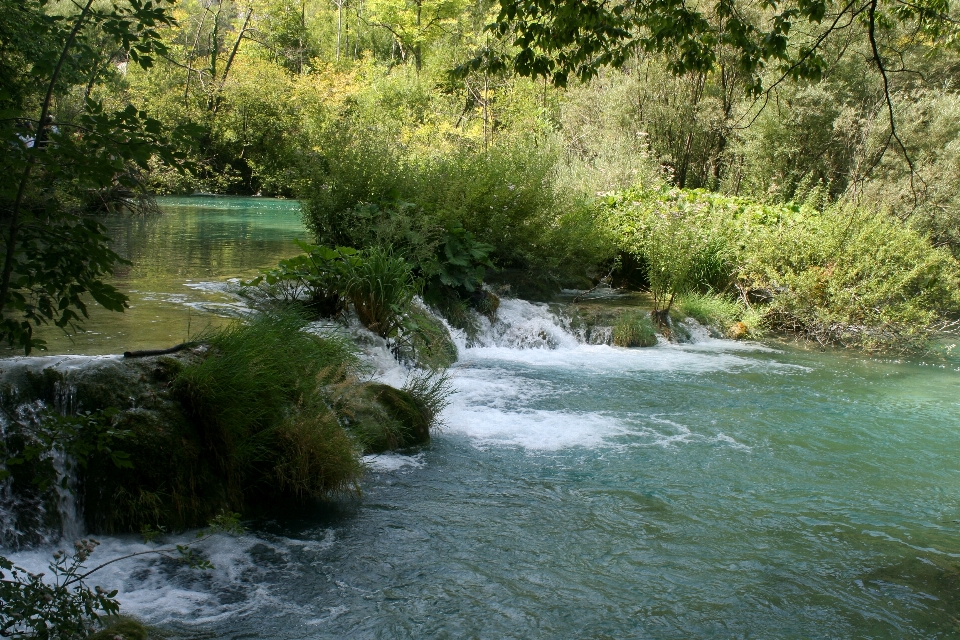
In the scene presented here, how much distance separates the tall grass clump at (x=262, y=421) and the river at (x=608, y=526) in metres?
0.29

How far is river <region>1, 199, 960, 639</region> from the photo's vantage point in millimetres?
4426

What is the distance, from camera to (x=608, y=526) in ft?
18.6

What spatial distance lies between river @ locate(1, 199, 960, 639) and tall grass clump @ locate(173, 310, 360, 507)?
290mm

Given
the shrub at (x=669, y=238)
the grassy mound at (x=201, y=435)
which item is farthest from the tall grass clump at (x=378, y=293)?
the shrub at (x=669, y=238)

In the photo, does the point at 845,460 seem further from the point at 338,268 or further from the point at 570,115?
the point at 570,115

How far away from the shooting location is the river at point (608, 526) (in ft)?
14.5

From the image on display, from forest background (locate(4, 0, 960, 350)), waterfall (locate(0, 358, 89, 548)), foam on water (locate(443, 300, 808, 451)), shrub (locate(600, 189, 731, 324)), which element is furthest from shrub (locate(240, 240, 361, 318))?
shrub (locate(600, 189, 731, 324))

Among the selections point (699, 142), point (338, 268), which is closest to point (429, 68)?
point (699, 142)

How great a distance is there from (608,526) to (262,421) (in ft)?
8.44

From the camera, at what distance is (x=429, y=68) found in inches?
1626

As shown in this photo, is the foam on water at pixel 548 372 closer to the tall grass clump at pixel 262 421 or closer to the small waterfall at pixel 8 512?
the tall grass clump at pixel 262 421

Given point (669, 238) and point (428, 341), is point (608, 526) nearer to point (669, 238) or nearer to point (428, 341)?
point (428, 341)

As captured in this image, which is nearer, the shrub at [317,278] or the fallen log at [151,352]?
the fallen log at [151,352]

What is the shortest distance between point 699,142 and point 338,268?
54.5 ft
